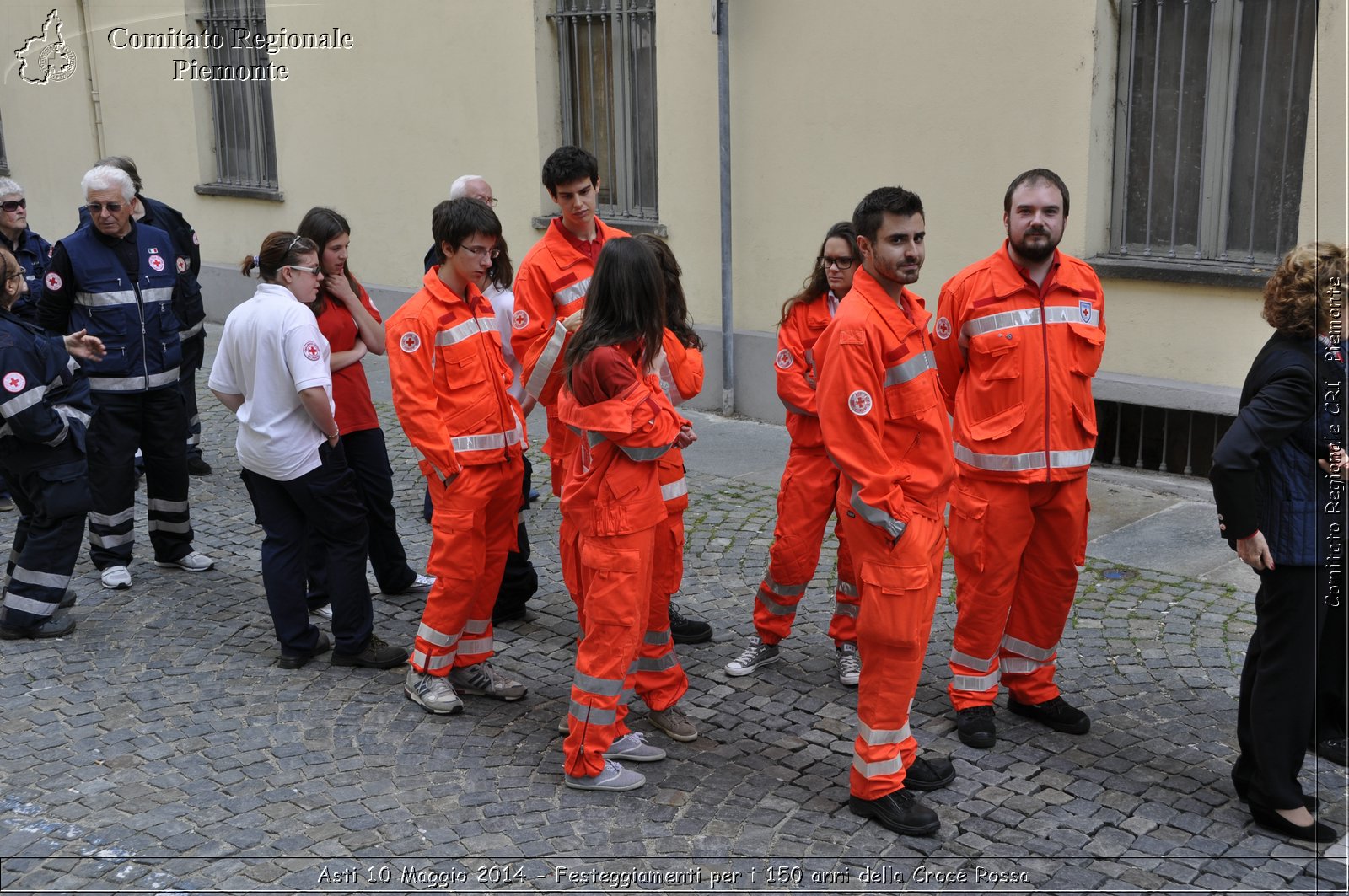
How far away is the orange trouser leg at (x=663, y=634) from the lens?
4758 millimetres

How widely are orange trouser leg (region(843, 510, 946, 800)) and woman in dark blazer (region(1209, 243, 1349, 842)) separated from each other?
3.11 feet

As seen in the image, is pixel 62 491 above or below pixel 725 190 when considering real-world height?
below

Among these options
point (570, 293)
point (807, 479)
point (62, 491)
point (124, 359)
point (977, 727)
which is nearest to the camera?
point (977, 727)

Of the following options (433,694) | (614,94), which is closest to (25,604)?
(433,694)

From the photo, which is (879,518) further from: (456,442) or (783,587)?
(456,442)

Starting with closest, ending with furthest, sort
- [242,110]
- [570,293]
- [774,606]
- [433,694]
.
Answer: [433,694] → [774,606] → [570,293] → [242,110]

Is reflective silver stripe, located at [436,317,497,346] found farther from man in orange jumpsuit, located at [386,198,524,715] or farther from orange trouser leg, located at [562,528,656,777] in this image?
orange trouser leg, located at [562,528,656,777]

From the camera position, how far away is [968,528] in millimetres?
4809

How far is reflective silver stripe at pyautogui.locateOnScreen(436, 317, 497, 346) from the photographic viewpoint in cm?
513

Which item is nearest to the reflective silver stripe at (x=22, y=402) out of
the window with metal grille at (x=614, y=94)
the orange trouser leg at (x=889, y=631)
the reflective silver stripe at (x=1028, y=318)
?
the orange trouser leg at (x=889, y=631)

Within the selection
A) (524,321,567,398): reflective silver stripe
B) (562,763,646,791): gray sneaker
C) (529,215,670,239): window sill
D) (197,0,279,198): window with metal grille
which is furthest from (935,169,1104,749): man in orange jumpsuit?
(197,0,279,198): window with metal grille

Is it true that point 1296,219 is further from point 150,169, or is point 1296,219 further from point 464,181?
point 150,169

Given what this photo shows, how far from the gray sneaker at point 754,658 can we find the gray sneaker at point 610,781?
3.44ft

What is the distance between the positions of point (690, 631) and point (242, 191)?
1007 cm
